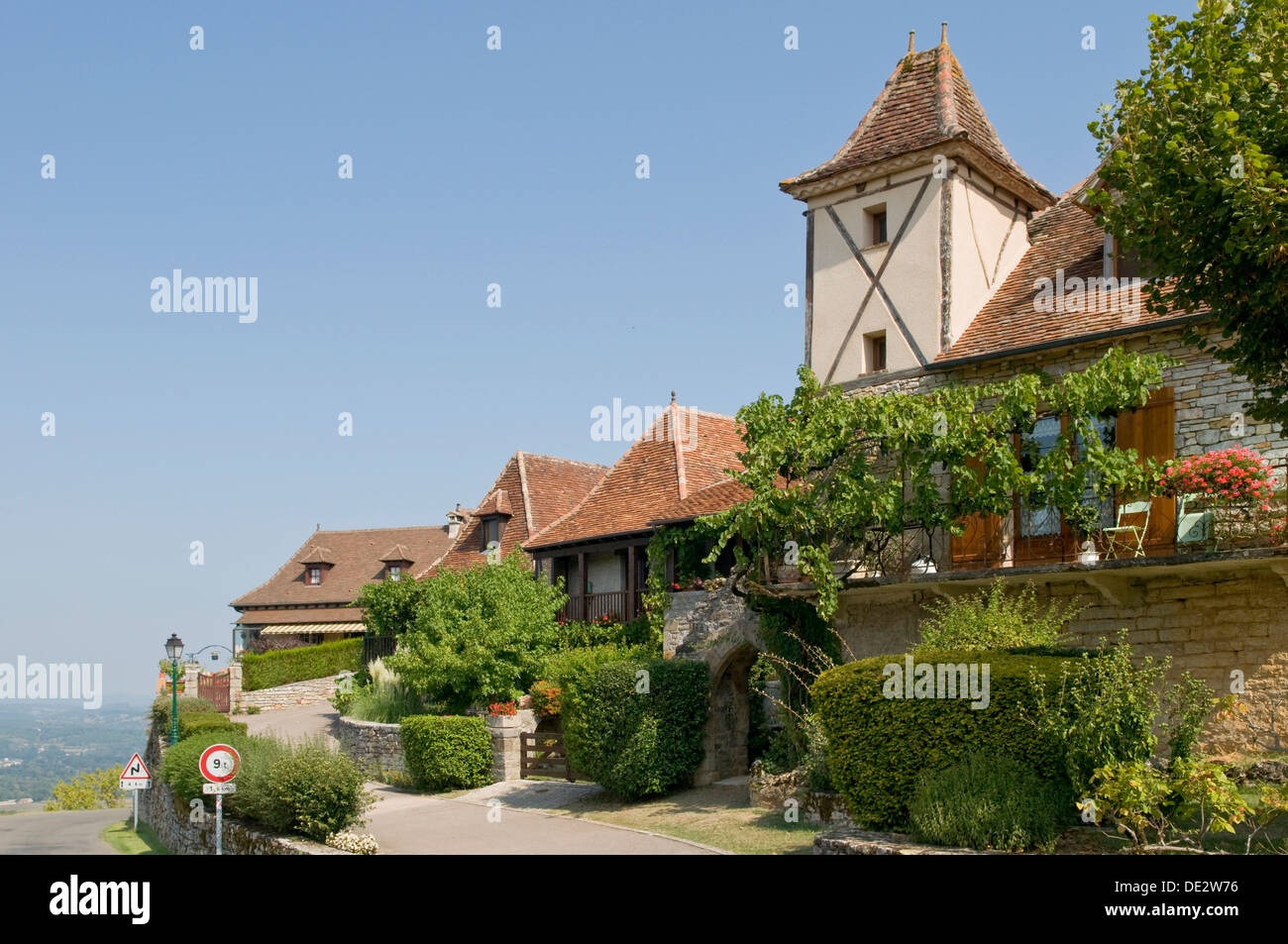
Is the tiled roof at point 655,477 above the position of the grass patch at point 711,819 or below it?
above

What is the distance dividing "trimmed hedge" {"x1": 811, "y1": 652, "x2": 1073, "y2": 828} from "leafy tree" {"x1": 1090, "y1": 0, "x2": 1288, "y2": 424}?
3607mm

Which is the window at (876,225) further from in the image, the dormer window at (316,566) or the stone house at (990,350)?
the dormer window at (316,566)

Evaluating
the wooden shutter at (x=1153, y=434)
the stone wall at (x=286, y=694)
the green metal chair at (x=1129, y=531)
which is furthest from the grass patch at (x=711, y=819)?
the stone wall at (x=286, y=694)

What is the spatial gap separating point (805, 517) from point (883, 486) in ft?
4.06

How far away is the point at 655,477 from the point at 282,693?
55.3 ft

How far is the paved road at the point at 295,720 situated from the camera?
99.8 ft

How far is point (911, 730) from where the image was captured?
12867 mm

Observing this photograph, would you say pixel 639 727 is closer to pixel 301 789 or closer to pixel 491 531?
pixel 301 789

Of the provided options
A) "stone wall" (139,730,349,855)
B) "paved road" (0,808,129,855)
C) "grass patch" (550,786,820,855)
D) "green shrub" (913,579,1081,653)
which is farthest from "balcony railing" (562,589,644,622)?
"green shrub" (913,579,1081,653)

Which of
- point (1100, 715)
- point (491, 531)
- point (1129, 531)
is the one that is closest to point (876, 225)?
point (1129, 531)

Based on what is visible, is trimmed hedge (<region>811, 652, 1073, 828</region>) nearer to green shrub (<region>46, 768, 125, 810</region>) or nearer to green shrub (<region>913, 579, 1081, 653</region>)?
green shrub (<region>913, 579, 1081, 653</region>)

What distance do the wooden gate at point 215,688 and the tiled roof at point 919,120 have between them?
82.9 feet
